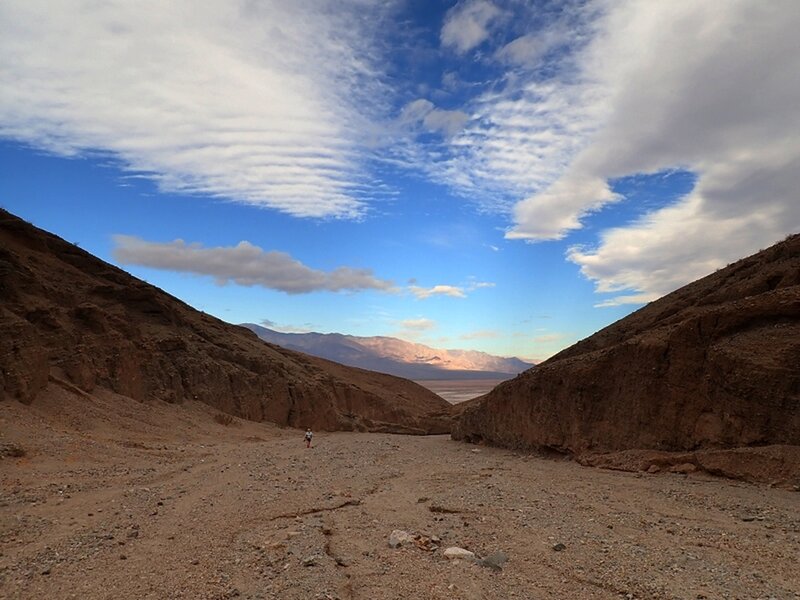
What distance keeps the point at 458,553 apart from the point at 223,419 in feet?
75.9

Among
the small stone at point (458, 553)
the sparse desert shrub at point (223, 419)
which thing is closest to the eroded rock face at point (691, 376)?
the small stone at point (458, 553)

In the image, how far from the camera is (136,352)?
1035 inches

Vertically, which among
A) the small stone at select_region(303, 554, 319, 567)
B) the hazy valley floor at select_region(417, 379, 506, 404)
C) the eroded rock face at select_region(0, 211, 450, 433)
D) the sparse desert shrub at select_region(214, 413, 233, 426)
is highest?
the hazy valley floor at select_region(417, 379, 506, 404)

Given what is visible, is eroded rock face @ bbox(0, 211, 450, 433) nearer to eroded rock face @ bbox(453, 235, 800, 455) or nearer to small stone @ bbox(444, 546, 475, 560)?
small stone @ bbox(444, 546, 475, 560)

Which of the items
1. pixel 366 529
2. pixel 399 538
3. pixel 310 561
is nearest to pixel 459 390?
pixel 366 529

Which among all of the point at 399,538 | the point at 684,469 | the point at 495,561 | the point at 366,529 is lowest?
the point at 366,529

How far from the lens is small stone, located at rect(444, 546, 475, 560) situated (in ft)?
22.7

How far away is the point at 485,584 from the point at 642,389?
1007 cm

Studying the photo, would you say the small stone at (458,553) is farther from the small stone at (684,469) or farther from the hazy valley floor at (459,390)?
the hazy valley floor at (459,390)

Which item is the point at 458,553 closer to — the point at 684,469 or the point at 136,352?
the point at 684,469

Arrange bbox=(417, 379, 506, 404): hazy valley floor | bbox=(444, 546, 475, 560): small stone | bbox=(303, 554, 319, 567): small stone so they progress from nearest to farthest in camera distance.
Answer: bbox=(303, 554, 319, 567): small stone, bbox=(444, 546, 475, 560): small stone, bbox=(417, 379, 506, 404): hazy valley floor

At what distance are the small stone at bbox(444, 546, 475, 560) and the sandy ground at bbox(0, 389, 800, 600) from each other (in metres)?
0.18

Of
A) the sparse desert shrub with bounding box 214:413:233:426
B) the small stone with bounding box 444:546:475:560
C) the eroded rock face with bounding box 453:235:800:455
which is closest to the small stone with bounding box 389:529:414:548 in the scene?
the small stone with bounding box 444:546:475:560

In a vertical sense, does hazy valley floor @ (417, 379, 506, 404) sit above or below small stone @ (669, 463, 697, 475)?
above
